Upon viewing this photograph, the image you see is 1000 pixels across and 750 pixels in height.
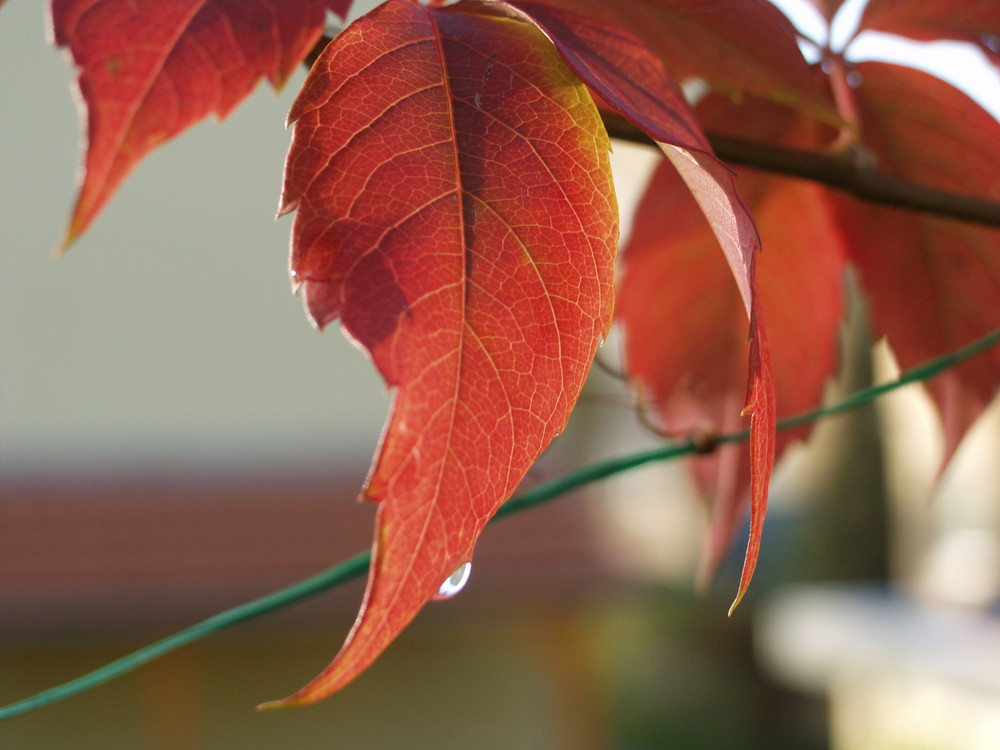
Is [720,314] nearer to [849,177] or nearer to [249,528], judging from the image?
[849,177]

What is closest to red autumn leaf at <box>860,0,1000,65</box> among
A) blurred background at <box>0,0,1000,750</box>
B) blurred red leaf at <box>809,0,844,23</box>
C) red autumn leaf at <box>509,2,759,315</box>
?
blurred red leaf at <box>809,0,844,23</box>

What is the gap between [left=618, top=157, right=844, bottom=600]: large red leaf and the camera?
326 mm

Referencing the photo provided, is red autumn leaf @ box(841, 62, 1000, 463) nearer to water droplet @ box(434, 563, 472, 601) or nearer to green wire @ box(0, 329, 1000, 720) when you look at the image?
green wire @ box(0, 329, 1000, 720)

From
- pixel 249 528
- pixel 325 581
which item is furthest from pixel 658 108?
pixel 249 528

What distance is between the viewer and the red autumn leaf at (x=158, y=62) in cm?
16

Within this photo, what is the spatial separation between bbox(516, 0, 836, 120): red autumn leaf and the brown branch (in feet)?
0.05

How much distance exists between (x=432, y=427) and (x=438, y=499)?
11mm

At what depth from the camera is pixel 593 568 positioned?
3.27 m

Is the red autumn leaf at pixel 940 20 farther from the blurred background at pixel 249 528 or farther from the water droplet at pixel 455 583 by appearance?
the blurred background at pixel 249 528

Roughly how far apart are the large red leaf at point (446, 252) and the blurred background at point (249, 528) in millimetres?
2597

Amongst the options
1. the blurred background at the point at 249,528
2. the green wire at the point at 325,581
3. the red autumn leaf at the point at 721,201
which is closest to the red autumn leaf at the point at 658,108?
the red autumn leaf at the point at 721,201

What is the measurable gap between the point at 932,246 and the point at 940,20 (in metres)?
0.07

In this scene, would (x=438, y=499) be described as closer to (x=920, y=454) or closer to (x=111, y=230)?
(x=920, y=454)

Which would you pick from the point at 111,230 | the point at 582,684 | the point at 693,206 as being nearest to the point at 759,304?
the point at 693,206
